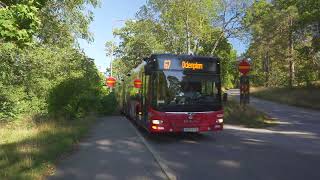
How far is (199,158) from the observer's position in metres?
13.8

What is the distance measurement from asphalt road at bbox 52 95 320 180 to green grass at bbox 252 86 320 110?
A: 2805 centimetres

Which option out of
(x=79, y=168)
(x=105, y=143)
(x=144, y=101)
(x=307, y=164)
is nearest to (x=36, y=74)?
(x=144, y=101)

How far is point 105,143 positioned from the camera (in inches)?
717

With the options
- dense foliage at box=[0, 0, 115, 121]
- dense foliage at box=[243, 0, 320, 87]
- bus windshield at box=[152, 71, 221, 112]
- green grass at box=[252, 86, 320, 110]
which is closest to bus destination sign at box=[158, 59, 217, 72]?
bus windshield at box=[152, 71, 221, 112]

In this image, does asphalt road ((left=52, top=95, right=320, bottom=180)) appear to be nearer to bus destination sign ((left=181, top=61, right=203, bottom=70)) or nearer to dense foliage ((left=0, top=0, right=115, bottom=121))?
bus destination sign ((left=181, top=61, right=203, bottom=70))

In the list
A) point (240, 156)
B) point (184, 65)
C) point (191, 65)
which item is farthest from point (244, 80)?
point (240, 156)

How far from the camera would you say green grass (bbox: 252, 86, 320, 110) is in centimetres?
4834

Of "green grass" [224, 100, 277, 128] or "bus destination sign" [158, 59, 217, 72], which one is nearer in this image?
"bus destination sign" [158, 59, 217, 72]

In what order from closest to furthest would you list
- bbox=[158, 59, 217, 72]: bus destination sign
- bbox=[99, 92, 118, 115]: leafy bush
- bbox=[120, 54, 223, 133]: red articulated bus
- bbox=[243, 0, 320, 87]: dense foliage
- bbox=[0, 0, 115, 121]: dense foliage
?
1. bbox=[120, 54, 223, 133]: red articulated bus
2. bbox=[158, 59, 217, 72]: bus destination sign
3. bbox=[0, 0, 115, 121]: dense foliage
4. bbox=[99, 92, 118, 115]: leafy bush
5. bbox=[243, 0, 320, 87]: dense foliage

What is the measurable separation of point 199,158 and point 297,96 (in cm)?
4237

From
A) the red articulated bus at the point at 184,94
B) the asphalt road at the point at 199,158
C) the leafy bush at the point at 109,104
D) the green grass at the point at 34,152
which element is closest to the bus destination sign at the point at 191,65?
the red articulated bus at the point at 184,94

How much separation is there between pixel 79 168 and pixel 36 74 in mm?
20064

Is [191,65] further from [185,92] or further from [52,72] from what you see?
[52,72]

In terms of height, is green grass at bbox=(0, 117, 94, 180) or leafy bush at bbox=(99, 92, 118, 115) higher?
leafy bush at bbox=(99, 92, 118, 115)
